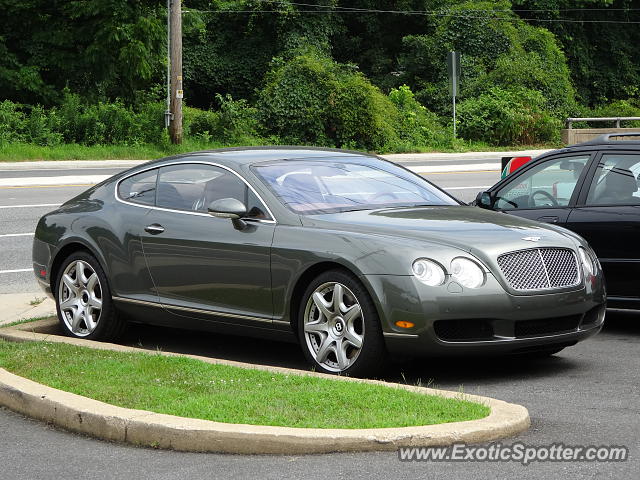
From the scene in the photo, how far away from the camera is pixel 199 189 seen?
828 centimetres

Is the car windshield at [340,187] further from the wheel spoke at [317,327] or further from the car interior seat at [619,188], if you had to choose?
the car interior seat at [619,188]

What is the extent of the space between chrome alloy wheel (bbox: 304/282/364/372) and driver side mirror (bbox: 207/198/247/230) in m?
0.81

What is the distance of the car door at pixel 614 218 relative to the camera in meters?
8.76

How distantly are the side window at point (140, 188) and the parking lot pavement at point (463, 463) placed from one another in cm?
118

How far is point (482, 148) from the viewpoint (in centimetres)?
3888

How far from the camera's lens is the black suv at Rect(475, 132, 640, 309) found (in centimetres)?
879

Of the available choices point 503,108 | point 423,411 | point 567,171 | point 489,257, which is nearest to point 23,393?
point 423,411

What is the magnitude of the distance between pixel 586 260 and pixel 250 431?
3005 millimetres

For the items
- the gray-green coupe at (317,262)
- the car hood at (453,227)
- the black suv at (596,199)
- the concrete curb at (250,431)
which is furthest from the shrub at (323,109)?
the concrete curb at (250,431)

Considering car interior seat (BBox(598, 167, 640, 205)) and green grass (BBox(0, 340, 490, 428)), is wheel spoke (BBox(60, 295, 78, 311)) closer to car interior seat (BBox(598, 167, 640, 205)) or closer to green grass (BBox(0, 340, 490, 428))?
green grass (BBox(0, 340, 490, 428))

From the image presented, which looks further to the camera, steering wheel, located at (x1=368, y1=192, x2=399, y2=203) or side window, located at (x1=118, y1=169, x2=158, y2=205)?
side window, located at (x1=118, y1=169, x2=158, y2=205)

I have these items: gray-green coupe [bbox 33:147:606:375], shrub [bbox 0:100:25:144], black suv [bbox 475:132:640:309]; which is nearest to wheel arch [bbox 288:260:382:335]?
gray-green coupe [bbox 33:147:606:375]

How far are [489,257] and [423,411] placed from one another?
1.48 metres
